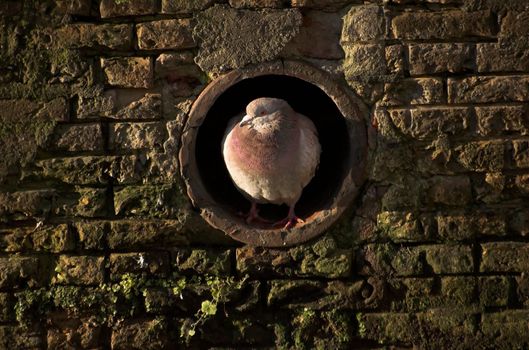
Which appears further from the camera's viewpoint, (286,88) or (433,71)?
(286,88)

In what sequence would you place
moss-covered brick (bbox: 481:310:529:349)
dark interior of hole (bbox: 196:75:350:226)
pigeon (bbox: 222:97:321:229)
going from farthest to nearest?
1. dark interior of hole (bbox: 196:75:350:226)
2. pigeon (bbox: 222:97:321:229)
3. moss-covered brick (bbox: 481:310:529:349)

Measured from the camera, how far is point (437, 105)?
11.4ft

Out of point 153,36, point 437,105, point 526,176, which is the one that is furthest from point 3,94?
point 526,176

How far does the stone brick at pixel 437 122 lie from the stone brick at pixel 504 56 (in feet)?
0.91

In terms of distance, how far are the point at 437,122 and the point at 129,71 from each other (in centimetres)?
174

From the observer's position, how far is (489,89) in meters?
3.44

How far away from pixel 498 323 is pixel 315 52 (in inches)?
70.2

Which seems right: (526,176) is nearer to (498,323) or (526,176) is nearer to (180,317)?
(498,323)

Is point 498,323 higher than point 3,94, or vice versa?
point 3,94

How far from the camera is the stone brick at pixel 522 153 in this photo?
3416 millimetres

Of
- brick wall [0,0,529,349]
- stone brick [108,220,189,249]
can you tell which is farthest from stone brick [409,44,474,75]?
stone brick [108,220,189,249]

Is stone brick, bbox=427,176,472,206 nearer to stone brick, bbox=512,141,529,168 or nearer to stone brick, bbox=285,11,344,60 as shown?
stone brick, bbox=512,141,529,168

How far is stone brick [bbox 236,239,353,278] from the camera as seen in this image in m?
3.45

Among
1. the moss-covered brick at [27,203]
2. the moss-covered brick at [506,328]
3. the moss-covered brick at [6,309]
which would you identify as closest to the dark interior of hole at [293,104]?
the moss-covered brick at [27,203]
